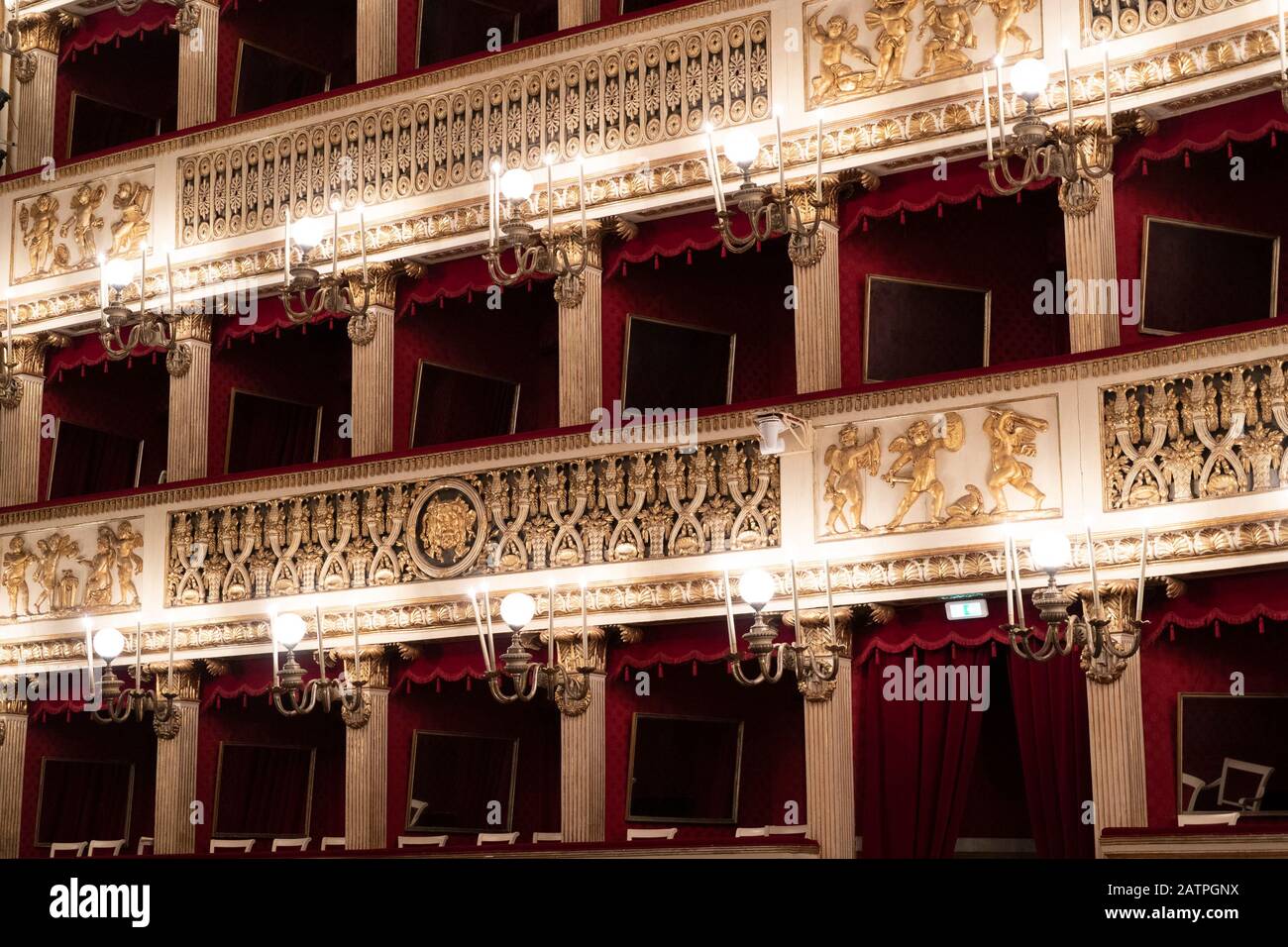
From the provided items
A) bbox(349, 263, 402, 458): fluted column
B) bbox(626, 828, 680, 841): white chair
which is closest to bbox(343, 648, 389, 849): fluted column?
bbox(349, 263, 402, 458): fluted column

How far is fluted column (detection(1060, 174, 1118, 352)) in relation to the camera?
13.2 m

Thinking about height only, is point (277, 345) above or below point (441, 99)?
below

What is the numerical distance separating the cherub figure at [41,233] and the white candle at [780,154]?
23.2 feet

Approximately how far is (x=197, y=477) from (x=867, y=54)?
6.49m

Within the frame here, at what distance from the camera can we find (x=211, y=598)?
16.5 metres

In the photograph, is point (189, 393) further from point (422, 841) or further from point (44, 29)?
point (422, 841)

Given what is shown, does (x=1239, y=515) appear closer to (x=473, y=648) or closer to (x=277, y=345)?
(x=473, y=648)

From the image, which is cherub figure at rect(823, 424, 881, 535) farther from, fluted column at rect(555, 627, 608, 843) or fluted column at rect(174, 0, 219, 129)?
fluted column at rect(174, 0, 219, 129)

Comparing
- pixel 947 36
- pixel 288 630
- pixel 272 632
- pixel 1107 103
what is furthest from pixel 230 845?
pixel 1107 103

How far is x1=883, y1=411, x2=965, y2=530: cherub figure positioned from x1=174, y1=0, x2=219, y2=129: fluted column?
25.0 feet

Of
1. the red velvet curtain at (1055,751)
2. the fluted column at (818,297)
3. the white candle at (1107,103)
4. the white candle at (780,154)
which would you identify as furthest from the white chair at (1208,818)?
the white candle at (780,154)

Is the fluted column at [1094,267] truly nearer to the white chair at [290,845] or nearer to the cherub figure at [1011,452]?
the cherub figure at [1011,452]
